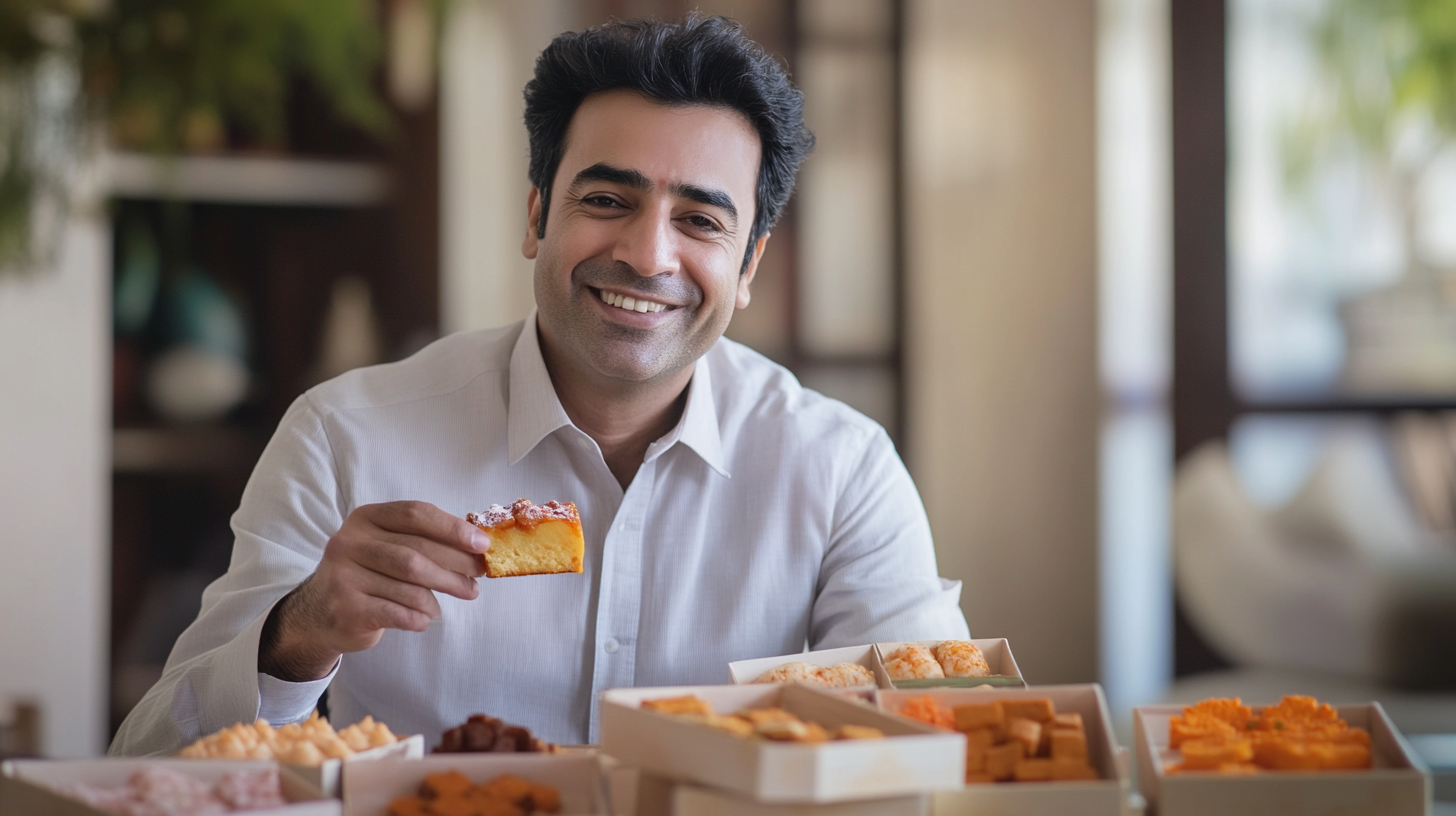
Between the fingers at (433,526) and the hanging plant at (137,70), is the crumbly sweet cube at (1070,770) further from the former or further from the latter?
the hanging plant at (137,70)

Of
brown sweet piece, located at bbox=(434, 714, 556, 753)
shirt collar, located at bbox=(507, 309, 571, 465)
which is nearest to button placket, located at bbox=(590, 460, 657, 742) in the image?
shirt collar, located at bbox=(507, 309, 571, 465)

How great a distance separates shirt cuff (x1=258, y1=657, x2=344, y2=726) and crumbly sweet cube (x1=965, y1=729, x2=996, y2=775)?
2.36ft

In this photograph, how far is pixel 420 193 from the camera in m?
3.05

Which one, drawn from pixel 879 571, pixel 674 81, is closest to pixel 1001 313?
pixel 879 571

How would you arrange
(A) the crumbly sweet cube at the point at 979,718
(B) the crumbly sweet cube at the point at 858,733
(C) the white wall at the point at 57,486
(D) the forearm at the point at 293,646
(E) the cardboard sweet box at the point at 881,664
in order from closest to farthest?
(B) the crumbly sweet cube at the point at 858,733
(A) the crumbly sweet cube at the point at 979,718
(E) the cardboard sweet box at the point at 881,664
(D) the forearm at the point at 293,646
(C) the white wall at the point at 57,486

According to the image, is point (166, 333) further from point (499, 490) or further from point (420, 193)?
point (499, 490)

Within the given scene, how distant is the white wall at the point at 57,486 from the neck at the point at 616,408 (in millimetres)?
1497

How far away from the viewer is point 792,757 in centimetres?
81

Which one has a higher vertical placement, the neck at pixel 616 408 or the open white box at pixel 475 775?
the neck at pixel 616 408

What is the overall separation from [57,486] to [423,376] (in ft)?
4.84

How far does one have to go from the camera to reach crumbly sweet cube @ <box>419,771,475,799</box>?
90 centimetres

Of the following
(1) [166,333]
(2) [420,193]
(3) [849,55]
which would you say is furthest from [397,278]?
(3) [849,55]

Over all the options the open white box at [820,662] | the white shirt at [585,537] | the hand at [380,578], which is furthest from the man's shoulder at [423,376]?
the open white box at [820,662]

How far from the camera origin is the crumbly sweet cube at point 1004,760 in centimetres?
95
